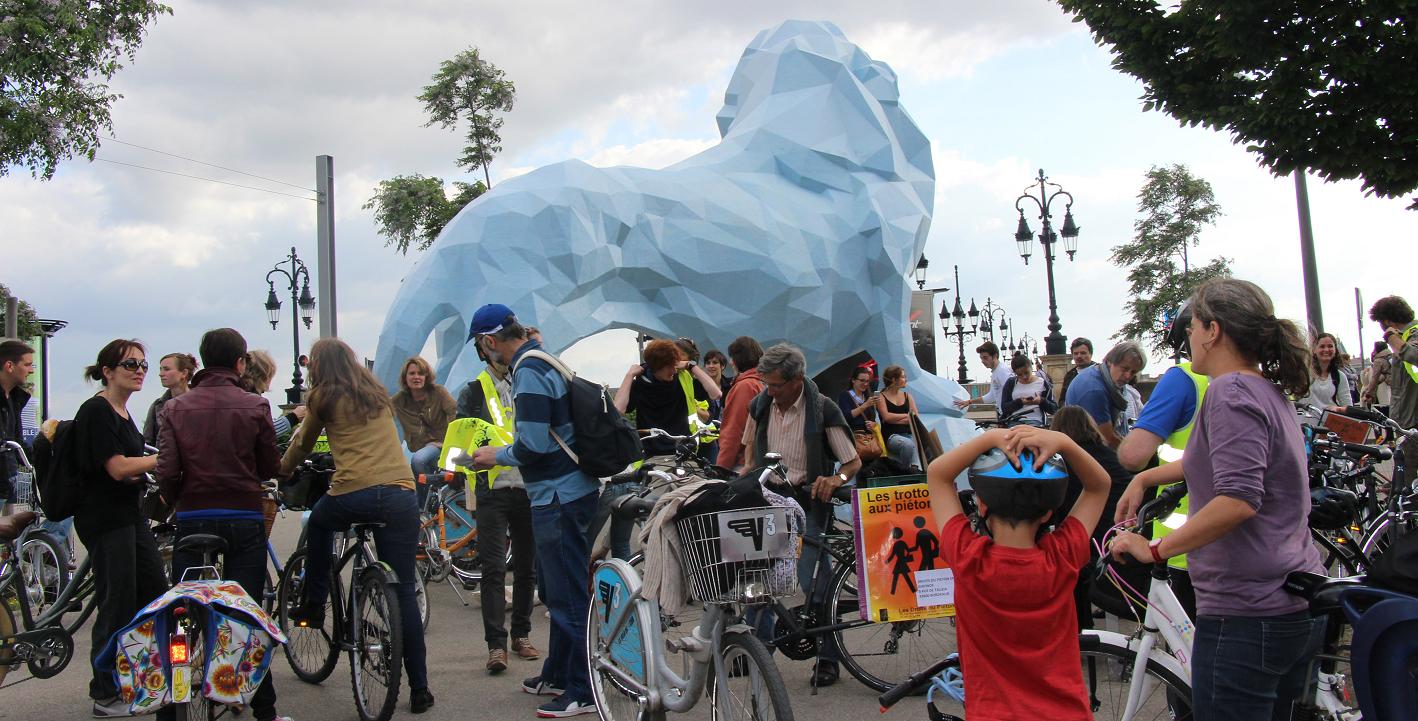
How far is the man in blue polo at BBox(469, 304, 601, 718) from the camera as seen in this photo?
16.2 feet

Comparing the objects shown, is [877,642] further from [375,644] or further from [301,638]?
[301,638]

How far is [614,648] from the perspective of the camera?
4473 mm

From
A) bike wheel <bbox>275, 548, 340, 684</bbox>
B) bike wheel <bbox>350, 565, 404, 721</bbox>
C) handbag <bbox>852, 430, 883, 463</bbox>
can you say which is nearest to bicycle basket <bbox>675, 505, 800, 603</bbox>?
bike wheel <bbox>350, 565, 404, 721</bbox>

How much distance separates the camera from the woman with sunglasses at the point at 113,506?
4.90 m

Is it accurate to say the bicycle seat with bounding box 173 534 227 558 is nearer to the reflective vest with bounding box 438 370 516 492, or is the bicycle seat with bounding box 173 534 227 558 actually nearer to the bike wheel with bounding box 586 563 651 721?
the bike wheel with bounding box 586 563 651 721

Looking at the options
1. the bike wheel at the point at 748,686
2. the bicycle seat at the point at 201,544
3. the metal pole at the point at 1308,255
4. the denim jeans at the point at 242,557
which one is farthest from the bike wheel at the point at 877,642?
the metal pole at the point at 1308,255

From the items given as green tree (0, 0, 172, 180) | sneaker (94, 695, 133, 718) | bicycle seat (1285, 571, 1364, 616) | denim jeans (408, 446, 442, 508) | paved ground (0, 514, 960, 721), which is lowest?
paved ground (0, 514, 960, 721)

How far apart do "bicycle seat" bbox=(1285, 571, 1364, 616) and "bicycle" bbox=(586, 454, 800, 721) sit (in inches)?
54.3

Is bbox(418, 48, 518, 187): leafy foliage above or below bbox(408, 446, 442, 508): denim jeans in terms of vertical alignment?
above

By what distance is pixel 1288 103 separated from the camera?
10.9 m

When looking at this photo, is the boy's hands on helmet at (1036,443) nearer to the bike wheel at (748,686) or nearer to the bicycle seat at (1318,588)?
the bicycle seat at (1318,588)

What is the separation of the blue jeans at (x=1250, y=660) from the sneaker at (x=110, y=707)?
411cm

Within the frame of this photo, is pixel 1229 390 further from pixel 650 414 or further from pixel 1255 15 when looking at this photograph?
pixel 1255 15

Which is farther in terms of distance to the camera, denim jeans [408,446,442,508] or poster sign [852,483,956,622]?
denim jeans [408,446,442,508]
